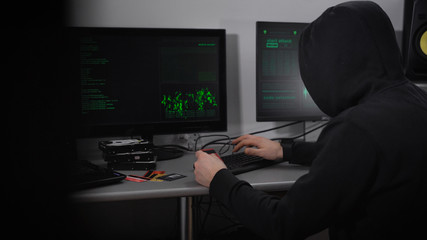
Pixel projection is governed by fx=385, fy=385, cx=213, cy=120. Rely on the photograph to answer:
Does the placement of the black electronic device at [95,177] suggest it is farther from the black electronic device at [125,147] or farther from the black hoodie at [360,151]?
the black hoodie at [360,151]

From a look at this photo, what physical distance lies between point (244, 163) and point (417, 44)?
1.15 metres

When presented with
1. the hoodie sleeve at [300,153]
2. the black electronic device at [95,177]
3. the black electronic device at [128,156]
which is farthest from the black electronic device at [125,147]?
the hoodie sleeve at [300,153]

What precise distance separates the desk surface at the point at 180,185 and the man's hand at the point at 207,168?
0.08 feet

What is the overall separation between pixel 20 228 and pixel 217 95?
4.41ft

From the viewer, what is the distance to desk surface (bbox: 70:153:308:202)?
110 centimetres

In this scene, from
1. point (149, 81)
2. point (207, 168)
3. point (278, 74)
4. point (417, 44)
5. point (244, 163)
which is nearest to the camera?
point (207, 168)

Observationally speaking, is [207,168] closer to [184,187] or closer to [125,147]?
[184,187]

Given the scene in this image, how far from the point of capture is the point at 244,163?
1.33 m

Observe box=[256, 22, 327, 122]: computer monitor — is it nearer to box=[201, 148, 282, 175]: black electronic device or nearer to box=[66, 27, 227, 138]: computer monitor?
box=[66, 27, 227, 138]: computer monitor

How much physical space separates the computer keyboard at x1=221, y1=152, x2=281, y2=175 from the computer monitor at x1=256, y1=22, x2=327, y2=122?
31cm

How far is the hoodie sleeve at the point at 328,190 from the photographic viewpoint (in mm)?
771

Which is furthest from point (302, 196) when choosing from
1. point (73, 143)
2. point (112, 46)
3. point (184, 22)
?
point (184, 22)

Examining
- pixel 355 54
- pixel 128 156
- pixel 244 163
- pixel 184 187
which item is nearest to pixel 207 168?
pixel 184 187

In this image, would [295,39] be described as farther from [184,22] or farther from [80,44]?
[80,44]
